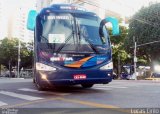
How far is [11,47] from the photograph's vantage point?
203 feet

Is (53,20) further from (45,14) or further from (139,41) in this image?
(139,41)

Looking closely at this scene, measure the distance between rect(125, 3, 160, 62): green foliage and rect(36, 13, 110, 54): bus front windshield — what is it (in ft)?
96.5

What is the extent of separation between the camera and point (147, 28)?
3984 cm

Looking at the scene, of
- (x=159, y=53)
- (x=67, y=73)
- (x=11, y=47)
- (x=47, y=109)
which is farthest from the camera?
(x=11, y=47)

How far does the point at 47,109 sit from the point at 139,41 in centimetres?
3557

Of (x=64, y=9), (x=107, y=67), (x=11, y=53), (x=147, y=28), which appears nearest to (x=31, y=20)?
(x=64, y=9)

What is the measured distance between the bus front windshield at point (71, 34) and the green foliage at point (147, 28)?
2940 cm

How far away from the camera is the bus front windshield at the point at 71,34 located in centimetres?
1001

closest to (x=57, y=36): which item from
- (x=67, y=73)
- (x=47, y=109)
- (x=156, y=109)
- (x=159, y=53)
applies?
(x=67, y=73)

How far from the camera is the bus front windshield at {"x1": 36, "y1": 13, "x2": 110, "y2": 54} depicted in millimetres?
10008

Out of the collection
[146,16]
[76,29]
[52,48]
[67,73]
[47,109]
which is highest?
[146,16]

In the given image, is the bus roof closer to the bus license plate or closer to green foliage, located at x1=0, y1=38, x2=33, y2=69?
the bus license plate

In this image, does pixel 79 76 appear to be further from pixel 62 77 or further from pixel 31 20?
pixel 31 20

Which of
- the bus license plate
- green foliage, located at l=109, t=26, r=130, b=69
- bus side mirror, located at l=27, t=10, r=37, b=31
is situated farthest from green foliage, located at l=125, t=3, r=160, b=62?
the bus license plate
